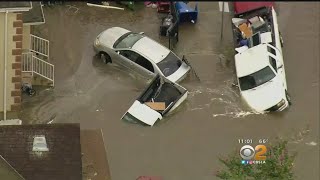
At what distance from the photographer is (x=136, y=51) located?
21.9 meters

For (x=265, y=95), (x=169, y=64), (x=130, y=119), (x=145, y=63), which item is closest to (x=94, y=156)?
(x=130, y=119)

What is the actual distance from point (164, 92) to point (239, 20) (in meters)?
4.79

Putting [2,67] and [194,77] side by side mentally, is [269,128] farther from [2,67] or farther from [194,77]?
[2,67]

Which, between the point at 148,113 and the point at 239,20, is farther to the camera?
the point at 239,20

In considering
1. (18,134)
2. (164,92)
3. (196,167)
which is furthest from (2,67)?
(196,167)

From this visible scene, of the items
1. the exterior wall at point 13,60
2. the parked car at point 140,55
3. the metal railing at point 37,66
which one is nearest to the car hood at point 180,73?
the parked car at point 140,55

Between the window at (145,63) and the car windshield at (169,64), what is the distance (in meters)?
0.31

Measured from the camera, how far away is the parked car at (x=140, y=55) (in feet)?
71.2

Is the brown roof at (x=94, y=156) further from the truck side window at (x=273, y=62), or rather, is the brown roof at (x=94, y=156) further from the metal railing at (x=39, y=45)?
the truck side window at (x=273, y=62)

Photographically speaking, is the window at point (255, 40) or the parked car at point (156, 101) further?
the window at point (255, 40)

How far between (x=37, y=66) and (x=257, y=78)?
7.29m

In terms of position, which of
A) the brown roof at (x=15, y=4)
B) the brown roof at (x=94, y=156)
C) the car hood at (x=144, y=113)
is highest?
the brown roof at (x=15, y=4)

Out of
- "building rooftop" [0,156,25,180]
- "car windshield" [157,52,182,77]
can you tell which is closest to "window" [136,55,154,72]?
"car windshield" [157,52,182,77]

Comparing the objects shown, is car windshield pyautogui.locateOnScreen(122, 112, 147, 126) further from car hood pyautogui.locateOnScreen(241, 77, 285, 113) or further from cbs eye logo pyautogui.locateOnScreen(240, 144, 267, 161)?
car hood pyautogui.locateOnScreen(241, 77, 285, 113)
